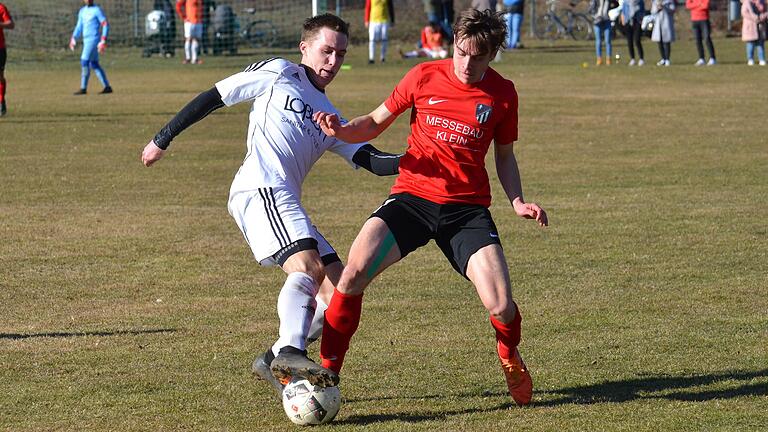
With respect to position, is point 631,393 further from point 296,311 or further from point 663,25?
point 663,25

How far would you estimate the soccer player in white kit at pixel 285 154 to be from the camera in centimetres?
640

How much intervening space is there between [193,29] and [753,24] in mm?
15510

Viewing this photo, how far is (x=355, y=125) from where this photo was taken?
252 inches

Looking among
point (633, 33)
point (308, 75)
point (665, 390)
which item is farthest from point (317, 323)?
point (633, 33)

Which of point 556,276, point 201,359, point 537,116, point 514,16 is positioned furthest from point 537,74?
point 201,359

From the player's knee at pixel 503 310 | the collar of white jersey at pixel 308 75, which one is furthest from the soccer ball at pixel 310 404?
the collar of white jersey at pixel 308 75

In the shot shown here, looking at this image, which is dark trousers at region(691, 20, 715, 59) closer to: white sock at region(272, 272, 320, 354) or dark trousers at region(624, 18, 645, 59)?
dark trousers at region(624, 18, 645, 59)

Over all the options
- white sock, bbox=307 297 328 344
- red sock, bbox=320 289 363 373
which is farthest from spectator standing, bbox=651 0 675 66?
red sock, bbox=320 289 363 373

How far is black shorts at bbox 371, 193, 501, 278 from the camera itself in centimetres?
633

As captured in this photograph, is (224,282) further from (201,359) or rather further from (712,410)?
(712,410)

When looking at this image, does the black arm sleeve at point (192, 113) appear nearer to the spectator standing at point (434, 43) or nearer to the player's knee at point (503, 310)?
the player's knee at point (503, 310)

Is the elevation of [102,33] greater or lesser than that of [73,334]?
greater

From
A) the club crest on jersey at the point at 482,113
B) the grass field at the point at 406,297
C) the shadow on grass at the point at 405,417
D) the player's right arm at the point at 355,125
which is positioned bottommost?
the grass field at the point at 406,297

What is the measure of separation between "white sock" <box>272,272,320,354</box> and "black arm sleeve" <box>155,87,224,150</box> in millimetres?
1082
